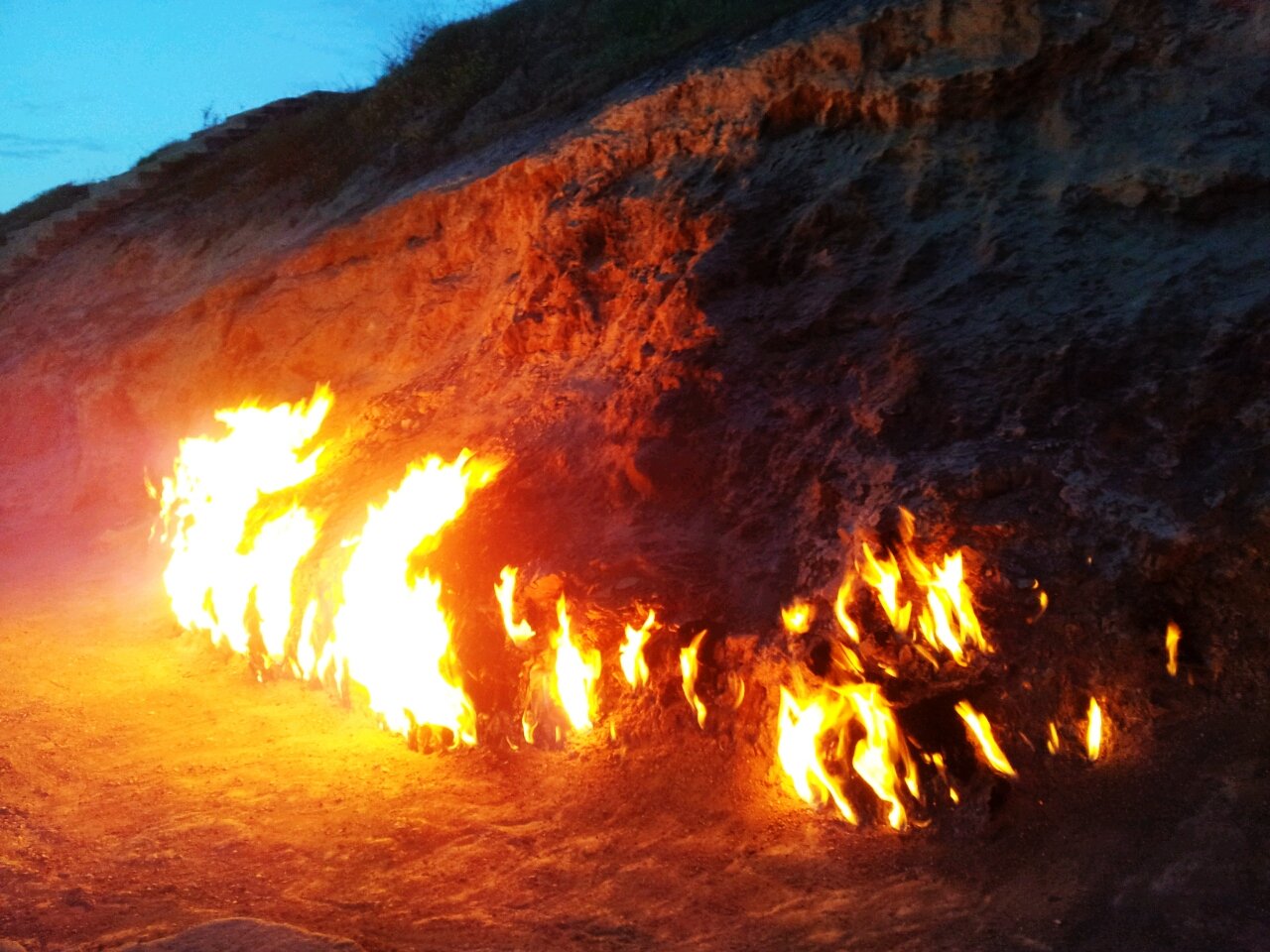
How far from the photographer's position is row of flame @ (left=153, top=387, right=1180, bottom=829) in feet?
14.4

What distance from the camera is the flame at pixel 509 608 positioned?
5.53m

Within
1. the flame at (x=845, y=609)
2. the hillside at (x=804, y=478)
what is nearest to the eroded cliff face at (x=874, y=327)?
the hillside at (x=804, y=478)

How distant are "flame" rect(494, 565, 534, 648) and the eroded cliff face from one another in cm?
15

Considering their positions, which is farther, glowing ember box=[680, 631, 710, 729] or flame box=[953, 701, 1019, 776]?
glowing ember box=[680, 631, 710, 729]

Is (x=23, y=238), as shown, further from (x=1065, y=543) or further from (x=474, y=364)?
(x=1065, y=543)

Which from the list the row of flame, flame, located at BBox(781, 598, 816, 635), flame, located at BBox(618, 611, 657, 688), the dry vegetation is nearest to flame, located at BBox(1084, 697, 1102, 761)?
the row of flame

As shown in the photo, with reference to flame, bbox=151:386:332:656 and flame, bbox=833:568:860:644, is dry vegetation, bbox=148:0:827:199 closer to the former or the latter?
flame, bbox=151:386:332:656

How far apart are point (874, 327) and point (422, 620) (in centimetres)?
277

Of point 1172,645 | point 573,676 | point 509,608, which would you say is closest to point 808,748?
point 573,676

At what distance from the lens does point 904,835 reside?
418cm

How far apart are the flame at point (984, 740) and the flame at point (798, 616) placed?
0.71m

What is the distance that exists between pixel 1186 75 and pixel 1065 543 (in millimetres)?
3191

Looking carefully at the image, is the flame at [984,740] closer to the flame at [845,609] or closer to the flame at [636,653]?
the flame at [845,609]

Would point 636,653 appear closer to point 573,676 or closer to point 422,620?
point 573,676
